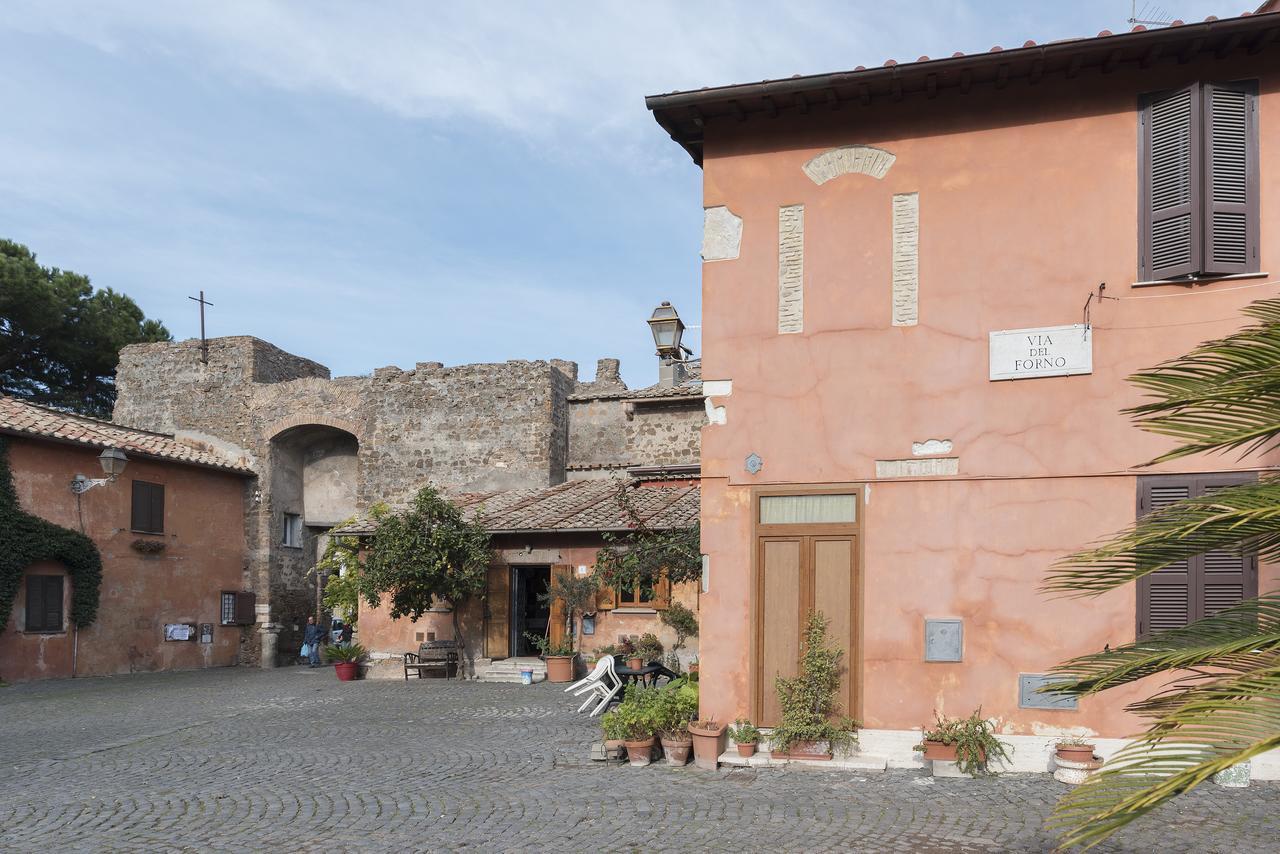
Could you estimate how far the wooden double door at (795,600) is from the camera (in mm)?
8625

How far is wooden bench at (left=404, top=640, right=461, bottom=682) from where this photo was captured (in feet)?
57.8

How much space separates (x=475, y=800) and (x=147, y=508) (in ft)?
54.1

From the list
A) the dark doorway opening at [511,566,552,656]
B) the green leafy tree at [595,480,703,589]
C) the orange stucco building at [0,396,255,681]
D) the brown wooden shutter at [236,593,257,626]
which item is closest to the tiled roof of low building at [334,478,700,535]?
the green leafy tree at [595,480,703,589]

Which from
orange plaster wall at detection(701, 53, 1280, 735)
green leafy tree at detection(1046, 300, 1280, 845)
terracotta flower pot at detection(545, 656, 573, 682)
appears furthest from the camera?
terracotta flower pot at detection(545, 656, 573, 682)

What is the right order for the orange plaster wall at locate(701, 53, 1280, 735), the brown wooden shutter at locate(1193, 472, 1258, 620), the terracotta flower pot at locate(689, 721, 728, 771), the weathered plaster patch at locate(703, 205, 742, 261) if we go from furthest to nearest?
the weathered plaster patch at locate(703, 205, 742, 261), the terracotta flower pot at locate(689, 721, 728, 771), the orange plaster wall at locate(701, 53, 1280, 735), the brown wooden shutter at locate(1193, 472, 1258, 620)

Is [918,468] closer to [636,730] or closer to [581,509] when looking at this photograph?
[636,730]

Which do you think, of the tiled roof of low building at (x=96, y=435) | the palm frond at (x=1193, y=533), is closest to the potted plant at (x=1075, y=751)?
the palm frond at (x=1193, y=533)

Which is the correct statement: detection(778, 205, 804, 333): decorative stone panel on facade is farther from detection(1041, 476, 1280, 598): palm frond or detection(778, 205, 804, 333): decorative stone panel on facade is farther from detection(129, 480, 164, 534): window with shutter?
detection(129, 480, 164, 534): window with shutter

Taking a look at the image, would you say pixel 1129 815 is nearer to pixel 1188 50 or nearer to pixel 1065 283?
pixel 1065 283

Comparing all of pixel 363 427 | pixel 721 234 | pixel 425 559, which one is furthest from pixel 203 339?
pixel 721 234

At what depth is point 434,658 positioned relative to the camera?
1767 cm

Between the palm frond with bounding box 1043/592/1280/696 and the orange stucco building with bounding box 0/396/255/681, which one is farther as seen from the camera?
the orange stucco building with bounding box 0/396/255/681

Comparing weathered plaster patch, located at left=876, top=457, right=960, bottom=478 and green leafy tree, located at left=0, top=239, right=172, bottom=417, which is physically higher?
green leafy tree, located at left=0, top=239, right=172, bottom=417

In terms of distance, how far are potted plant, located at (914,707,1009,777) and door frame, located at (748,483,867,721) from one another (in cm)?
63
